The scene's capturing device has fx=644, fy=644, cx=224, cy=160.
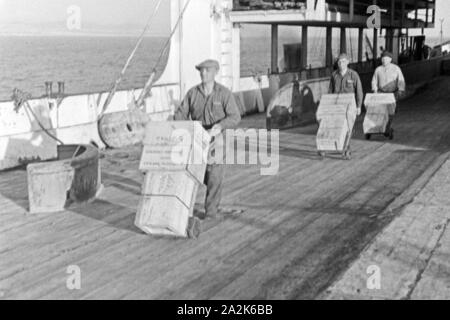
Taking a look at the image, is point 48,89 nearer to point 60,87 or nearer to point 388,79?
point 60,87

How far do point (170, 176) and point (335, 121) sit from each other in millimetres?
5870

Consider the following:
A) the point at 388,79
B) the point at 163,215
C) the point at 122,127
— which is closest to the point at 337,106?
the point at 388,79

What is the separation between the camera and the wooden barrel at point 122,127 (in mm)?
13961

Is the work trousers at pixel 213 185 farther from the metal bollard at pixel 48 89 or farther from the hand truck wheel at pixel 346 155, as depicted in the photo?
the metal bollard at pixel 48 89

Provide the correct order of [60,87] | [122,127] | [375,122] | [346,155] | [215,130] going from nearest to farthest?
1. [215,130]
2. [346,155]
3. [60,87]
4. [122,127]
5. [375,122]

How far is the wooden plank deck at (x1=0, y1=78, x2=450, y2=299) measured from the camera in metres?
5.57

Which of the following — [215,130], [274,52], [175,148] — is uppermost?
[274,52]

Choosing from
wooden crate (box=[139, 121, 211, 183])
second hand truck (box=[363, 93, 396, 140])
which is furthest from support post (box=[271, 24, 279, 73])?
wooden crate (box=[139, 121, 211, 183])

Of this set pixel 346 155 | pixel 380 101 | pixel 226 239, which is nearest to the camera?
pixel 226 239

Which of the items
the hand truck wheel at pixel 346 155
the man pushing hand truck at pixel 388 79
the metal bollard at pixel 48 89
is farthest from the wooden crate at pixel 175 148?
the man pushing hand truck at pixel 388 79

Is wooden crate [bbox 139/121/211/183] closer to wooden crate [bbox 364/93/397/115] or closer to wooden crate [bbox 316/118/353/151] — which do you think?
wooden crate [bbox 316/118/353/151]

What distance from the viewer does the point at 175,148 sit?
270 inches

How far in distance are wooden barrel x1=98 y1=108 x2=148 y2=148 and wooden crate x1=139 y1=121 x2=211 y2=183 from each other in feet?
Answer: 23.3
